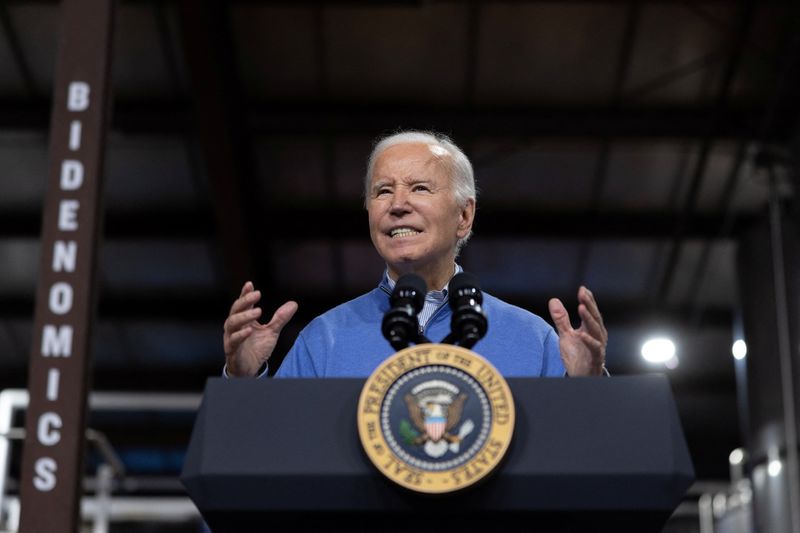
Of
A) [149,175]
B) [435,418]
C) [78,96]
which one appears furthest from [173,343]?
[435,418]

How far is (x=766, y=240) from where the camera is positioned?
8680mm

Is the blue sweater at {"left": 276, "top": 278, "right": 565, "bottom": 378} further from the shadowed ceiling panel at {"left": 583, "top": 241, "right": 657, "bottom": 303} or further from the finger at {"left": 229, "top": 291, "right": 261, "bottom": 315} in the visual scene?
the shadowed ceiling panel at {"left": 583, "top": 241, "right": 657, "bottom": 303}

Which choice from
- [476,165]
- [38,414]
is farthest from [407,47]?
[38,414]

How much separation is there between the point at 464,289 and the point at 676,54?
24.2 feet

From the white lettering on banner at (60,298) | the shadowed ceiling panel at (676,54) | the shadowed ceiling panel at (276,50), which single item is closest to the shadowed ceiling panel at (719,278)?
the shadowed ceiling panel at (676,54)

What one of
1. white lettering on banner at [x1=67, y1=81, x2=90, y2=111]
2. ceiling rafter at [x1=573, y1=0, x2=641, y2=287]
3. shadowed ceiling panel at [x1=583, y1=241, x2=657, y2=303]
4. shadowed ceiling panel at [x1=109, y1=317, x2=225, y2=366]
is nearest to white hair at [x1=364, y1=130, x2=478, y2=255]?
white lettering on banner at [x1=67, y1=81, x2=90, y2=111]

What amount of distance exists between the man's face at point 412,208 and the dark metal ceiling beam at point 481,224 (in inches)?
314

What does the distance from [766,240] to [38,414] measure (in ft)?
19.5

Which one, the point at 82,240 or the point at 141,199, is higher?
the point at 141,199

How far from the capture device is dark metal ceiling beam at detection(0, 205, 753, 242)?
9.96 meters

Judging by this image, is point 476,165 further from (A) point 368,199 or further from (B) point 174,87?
(A) point 368,199

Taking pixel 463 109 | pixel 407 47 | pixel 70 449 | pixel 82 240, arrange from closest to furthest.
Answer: pixel 70 449
pixel 82 240
pixel 407 47
pixel 463 109

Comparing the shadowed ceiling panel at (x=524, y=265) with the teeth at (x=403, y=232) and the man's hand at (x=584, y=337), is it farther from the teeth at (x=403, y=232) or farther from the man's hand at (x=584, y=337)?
the man's hand at (x=584, y=337)

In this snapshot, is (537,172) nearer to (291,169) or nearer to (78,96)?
(291,169)
